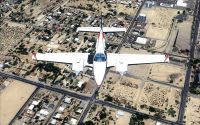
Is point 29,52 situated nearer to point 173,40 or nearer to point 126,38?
point 126,38

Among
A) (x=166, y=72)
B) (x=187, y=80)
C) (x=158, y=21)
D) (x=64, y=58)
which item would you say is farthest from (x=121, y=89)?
(x=158, y=21)

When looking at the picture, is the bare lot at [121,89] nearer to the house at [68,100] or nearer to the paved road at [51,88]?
the paved road at [51,88]

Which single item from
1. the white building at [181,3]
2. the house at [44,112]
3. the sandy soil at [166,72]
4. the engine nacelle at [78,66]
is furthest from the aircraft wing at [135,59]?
the white building at [181,3]

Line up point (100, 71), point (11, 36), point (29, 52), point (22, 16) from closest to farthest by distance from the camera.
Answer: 1. point (100, 71)
2. point (29, 52)
3. point (11, 36)
4. point (22, 16)

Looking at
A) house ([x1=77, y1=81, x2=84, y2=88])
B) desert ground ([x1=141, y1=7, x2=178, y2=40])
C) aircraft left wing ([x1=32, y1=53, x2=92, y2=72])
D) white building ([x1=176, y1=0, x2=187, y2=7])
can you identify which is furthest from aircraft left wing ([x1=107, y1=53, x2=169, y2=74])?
white building ([x1=176, y1=0, x2=187, y2=7])

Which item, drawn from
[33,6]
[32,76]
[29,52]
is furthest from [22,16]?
[32,76]

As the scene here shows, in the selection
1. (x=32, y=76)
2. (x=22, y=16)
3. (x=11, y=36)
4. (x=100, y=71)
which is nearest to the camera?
(x=100, y=71)
